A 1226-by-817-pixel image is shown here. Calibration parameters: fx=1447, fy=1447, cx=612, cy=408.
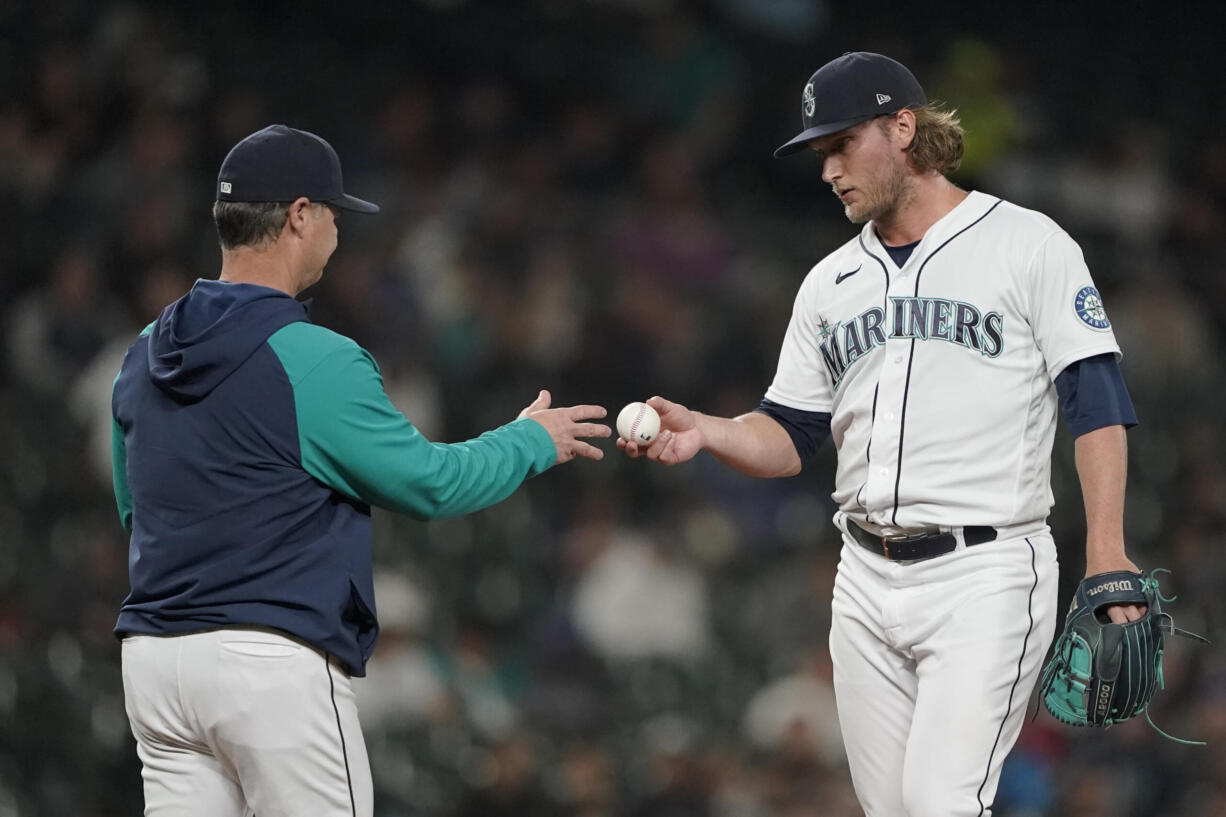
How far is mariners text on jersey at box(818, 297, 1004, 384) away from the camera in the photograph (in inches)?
128

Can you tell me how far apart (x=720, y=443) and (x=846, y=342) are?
1.37ft

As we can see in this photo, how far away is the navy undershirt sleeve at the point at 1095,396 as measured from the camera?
3.11 meters

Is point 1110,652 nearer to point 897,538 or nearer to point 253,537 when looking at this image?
point 897,538

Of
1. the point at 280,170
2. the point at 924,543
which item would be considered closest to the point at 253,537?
the point at 280,170

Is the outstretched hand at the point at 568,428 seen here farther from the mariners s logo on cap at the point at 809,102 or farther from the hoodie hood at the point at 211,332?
the mariners s logo on cap at the point at 809,102

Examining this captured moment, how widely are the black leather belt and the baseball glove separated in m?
0.24

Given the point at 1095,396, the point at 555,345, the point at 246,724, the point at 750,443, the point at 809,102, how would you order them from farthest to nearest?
the point at 555,345, the point at 750,443, the point at 809,102, the point at 1095,396, the point at 246,724

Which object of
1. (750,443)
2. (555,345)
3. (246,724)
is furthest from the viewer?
(555,345)

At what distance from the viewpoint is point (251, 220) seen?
301cm

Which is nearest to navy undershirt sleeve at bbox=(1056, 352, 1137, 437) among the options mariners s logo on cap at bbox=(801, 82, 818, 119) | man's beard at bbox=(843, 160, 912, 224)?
man's beard at bbox=(843, 160, 912, 224)

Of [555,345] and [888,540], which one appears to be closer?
[888,540]

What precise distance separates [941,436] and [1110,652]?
589mm

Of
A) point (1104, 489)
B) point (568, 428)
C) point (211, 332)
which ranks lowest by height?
point (1104, 489)

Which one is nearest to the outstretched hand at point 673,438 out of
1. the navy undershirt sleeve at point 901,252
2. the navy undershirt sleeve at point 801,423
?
Answer: the navy undershirt sleeve at point 801,423
